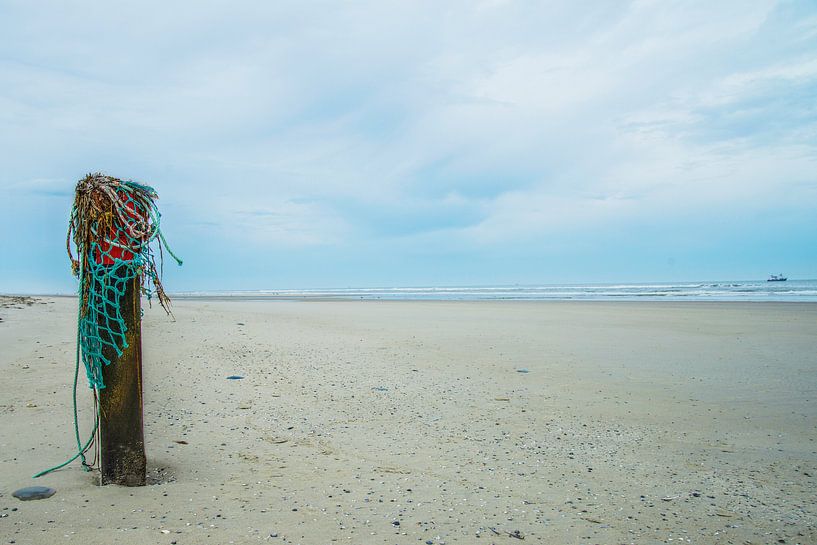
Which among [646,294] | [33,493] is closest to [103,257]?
[33,493]

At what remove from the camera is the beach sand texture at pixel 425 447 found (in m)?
3.27

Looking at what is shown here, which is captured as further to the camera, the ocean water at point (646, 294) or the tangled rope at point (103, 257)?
the ocean water at point (646, 294)

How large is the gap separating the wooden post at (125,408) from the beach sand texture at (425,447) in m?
0.14

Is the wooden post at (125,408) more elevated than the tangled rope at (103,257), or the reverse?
the tangled rope at (103,257)

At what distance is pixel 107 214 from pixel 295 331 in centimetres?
920

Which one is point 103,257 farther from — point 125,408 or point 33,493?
point 33,493

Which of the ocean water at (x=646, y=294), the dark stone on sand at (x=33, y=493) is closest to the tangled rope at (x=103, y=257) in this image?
the dark stone on sand at (x=33, y=493)

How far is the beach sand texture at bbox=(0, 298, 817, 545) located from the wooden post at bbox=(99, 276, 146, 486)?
142 mm

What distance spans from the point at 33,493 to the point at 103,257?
5.45ft

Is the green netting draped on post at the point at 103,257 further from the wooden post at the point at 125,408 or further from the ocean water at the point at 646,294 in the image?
the ocean water at the point at 646,294

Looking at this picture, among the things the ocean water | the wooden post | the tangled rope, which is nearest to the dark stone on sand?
the wooden post

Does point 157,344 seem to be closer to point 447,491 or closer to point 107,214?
point 107,214

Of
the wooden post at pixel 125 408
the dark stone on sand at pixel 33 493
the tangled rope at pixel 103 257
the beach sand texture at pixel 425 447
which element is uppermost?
the tangled rope at pixel 103 257

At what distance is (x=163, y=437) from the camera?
4844 millimetres
